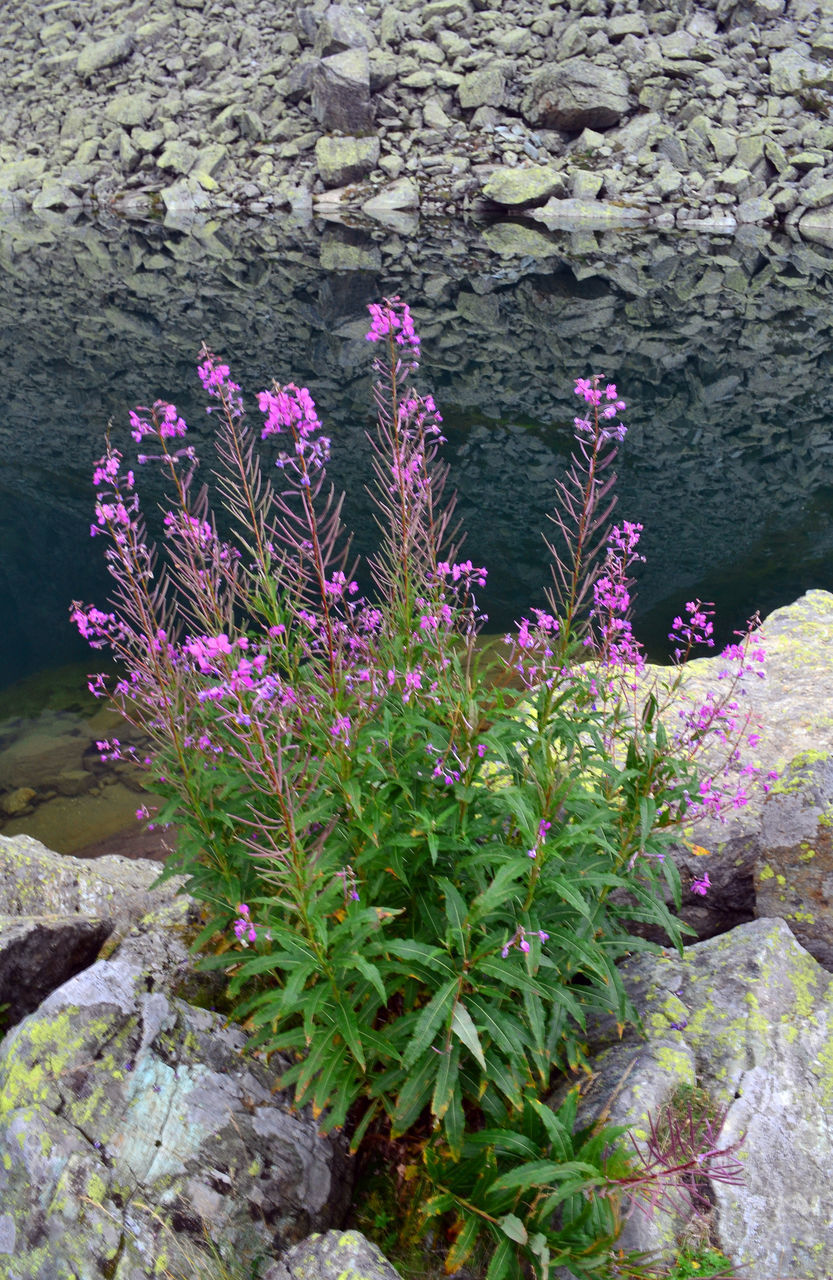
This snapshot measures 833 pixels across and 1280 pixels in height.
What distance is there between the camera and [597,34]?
5550 centimetres

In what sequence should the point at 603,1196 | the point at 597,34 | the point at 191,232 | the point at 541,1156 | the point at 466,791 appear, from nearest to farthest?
1. the point at 603,1196
2. the point at 541,1156
3. the point at 466,791
4. the point at 191,232
5. the point at 597,34

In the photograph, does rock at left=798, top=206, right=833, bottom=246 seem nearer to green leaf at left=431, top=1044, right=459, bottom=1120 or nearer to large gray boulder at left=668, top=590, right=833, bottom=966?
large gray boulder at left=668, top=590, right=833, bottom=966

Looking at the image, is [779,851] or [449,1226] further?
[779,851]

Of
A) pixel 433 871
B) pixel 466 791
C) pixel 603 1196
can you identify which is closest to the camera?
pixel 603 1196

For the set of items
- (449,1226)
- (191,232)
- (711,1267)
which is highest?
(711,1267)

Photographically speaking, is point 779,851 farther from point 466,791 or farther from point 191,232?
point 191,232

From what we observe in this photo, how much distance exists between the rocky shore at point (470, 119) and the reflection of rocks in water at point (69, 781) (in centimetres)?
4493

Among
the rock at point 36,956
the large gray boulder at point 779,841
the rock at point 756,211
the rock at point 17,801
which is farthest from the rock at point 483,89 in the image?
the rock at point 36,956

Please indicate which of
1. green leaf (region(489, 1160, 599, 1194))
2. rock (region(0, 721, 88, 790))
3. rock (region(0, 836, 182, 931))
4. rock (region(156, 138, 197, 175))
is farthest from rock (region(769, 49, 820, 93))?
green leaf (region(489, 1160, 599, 1194))

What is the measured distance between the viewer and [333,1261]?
11.0ft

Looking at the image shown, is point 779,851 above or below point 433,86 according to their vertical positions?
above

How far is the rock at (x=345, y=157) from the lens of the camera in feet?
175

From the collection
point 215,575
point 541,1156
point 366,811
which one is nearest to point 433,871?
point 366,811

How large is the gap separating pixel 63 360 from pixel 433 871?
26.9 meters
